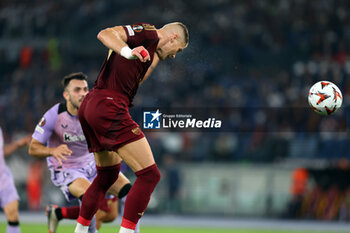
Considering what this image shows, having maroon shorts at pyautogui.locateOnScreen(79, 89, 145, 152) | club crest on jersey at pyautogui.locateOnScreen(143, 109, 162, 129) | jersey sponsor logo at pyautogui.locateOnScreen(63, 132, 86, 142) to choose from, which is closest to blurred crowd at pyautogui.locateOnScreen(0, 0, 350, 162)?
club crest on jersey at pyautogui.locateOnScreen(143, 109, 162, 129)

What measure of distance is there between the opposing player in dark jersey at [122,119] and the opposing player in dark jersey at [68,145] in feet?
4.18

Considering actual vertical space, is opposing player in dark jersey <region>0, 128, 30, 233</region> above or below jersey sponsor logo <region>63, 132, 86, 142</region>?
below

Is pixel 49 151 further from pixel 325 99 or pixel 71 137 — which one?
pixel 325 99

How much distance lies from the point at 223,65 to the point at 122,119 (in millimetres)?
12830

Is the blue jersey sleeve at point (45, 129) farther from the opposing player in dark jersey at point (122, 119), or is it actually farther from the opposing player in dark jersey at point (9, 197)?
the opposing player in dark jersey at point (122, 119)

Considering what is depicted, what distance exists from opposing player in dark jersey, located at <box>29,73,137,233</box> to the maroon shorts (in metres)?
1.59

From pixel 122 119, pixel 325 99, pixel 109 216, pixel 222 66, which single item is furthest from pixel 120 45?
pixel 222 66

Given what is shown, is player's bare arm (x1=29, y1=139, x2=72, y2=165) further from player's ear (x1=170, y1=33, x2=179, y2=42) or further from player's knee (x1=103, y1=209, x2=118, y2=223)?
player's ear (x1=170, y1=33, x2=179, y2=42)

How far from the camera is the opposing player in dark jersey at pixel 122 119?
203 inches

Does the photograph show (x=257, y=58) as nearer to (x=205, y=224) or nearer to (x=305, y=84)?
(x=305, y=84)

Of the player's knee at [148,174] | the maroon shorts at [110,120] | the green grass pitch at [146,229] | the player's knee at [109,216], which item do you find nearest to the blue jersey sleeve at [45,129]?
the player's knee at [109,216]

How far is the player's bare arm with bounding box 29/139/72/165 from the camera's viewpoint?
6512 mm

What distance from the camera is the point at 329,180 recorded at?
1458cm

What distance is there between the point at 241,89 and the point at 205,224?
4663mm
